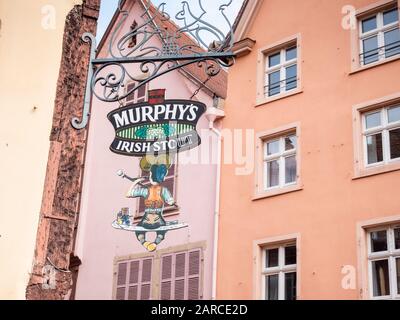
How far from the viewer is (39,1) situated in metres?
7.79

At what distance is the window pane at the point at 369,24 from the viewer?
16.8 metres

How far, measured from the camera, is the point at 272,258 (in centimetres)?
1622

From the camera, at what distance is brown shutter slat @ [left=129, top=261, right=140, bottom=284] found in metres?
18.4

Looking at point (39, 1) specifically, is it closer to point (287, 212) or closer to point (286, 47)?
point (287, 212)

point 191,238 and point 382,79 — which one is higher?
point 382,79

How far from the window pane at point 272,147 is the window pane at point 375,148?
6.69 feet

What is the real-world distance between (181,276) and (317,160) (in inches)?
147

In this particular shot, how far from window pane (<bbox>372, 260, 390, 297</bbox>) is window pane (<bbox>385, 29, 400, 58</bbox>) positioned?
13.2 ft

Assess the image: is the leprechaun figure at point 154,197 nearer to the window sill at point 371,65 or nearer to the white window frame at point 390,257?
the window sill at point 371,65

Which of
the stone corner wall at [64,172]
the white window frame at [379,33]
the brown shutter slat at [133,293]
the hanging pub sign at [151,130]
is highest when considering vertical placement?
the white window frame at [379,33]

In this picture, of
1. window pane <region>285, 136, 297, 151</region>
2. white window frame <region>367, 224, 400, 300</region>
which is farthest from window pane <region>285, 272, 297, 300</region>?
window pane <region>285, 136, 297, 151</region>

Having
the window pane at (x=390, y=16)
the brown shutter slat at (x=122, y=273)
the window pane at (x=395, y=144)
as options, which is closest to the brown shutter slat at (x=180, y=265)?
the brown shutter slat at (x=122, y=273)

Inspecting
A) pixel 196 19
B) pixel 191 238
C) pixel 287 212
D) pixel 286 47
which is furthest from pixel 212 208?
pixel 196 19

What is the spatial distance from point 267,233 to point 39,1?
9333 mm
